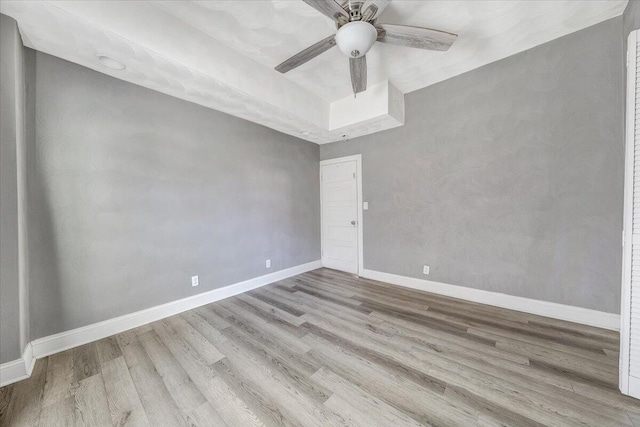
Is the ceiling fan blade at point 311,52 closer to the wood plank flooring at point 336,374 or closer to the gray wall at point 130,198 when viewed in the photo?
the gray wall at point 130,198

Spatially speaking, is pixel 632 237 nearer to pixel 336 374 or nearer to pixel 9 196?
pixel 336 374

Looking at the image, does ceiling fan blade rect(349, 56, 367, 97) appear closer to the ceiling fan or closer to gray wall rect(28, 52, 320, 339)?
the ceiling fan

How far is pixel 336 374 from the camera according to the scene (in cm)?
166

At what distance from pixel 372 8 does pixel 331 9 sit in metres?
0.30

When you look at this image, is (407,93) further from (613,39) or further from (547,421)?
(547,421)

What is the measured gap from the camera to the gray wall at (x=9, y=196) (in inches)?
61.3

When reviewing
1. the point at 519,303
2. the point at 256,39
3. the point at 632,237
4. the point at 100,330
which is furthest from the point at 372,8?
the point at 100,330

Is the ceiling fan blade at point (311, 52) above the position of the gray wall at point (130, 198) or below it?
above

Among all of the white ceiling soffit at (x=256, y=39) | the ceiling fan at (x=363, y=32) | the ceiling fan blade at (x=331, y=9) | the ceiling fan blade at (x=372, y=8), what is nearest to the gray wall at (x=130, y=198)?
the white ceiling soffit at (x=256, y=39)

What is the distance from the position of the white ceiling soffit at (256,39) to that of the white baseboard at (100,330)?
8.05 ft

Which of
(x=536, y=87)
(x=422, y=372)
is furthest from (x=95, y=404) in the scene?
(x=536, y=87)

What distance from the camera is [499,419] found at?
50.8 inches

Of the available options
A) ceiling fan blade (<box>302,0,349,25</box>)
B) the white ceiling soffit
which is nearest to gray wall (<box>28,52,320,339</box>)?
the white ceiling soffit

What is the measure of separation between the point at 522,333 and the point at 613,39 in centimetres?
289
